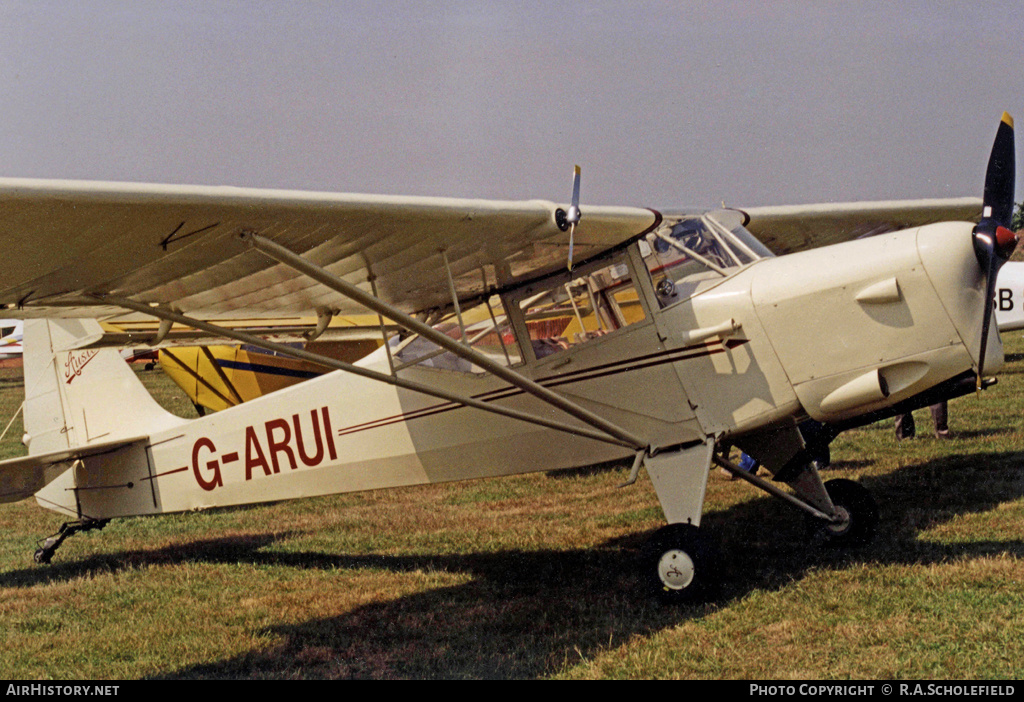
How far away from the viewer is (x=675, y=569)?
5.41 meters

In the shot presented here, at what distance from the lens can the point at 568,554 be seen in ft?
23.3

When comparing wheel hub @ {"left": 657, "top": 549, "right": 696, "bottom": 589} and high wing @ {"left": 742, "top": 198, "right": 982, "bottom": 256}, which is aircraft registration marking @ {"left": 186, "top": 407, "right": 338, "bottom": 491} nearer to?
wheel hub @ {"left": 657, "top": 549, "right": 696, "bottom": 589}

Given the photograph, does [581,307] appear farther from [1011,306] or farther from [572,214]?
[1011,306]

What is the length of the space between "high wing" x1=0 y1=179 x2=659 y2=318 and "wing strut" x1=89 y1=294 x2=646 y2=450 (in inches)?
7.8

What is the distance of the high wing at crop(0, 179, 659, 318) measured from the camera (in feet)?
13.2

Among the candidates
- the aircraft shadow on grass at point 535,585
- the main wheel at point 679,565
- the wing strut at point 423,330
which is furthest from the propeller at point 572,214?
the aircraft shadow on grass at point 535,585

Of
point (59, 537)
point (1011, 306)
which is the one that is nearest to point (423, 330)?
point (59, 537)

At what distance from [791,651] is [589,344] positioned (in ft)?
7.89

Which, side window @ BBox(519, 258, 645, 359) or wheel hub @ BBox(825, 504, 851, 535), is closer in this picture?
side window @ BBox(519, 258, 645, 359)

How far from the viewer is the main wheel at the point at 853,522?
21.0ft

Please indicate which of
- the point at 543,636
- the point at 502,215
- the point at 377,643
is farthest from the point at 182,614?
the point at 502,215

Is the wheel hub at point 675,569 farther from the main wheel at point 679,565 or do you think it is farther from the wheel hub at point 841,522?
the wheel hub at point 841,522

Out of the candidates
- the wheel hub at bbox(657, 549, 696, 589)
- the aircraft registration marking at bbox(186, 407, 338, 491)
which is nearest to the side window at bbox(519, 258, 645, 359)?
the wheel hub at bbox(657, 549, 696, 589)

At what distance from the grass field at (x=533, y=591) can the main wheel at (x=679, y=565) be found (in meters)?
0.14
